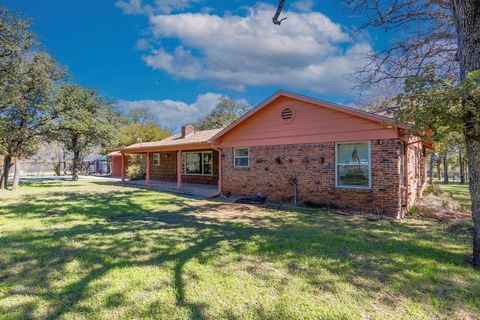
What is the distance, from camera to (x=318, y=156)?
938 cm

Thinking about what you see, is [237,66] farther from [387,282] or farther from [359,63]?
[387,282]

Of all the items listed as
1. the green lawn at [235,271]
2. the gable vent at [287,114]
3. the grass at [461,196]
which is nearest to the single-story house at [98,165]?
the gable vent at [287,114]

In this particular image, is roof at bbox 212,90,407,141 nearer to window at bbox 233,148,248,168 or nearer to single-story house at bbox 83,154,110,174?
window at bbox 233,148,248,168

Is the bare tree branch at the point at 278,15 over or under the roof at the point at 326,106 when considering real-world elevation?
over

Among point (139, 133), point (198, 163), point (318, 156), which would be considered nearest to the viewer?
point (318, 156)

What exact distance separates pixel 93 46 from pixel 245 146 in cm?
1587

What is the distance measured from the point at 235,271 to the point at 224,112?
3999 cm

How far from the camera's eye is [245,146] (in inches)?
464

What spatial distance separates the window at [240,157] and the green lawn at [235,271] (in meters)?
5.03

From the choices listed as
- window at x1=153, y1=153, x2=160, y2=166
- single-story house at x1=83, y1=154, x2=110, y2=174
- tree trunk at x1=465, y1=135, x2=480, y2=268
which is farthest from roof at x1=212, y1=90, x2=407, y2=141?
single-story house at x1=83, y1=154, x2=110, y2=174

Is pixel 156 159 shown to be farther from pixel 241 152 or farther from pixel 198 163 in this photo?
pixel 241 152

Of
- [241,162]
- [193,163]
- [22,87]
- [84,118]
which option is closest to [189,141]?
[193,163]

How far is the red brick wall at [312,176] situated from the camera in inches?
308

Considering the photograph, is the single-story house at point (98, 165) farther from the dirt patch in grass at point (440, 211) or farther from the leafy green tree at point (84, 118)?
the dirt patch in grass at point (440, 211)
